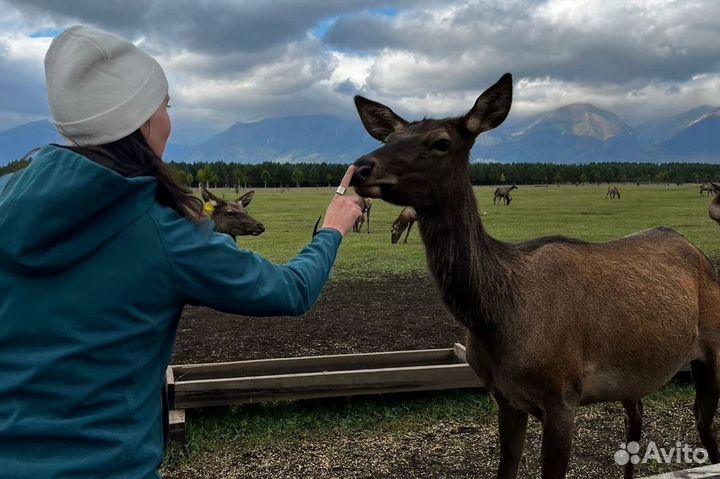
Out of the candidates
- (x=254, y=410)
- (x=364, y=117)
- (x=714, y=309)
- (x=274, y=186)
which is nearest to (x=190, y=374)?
(x=254, y=410)

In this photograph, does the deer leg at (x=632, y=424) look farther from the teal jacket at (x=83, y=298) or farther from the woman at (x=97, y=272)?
the teal jacket at (x=83, y=298)

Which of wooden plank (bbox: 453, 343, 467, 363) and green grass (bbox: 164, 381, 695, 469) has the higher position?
wooden plank (bbox: 453, 343, 467, 363)

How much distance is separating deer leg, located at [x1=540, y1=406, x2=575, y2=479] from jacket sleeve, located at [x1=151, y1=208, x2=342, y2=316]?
2.44 meters

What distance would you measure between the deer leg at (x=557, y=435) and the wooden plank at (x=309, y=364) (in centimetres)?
359

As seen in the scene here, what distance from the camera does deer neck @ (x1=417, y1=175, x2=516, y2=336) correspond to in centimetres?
378

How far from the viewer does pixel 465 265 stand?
12.5 feet

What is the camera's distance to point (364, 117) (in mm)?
4402

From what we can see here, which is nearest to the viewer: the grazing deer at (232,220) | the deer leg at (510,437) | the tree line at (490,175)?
the deer leg at (510,437)

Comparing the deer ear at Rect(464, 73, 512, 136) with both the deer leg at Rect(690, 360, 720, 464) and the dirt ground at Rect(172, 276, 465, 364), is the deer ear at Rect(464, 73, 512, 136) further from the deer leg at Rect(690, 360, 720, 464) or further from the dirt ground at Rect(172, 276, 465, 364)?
the dirt ground at Rect(172, 276, 465, 364)

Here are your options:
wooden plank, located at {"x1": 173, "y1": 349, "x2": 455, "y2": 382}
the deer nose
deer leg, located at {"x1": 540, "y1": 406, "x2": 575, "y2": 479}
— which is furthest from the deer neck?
wooden plank, located at {"x1": 173, "y1": 349, "x2": 455, "y2": 382}

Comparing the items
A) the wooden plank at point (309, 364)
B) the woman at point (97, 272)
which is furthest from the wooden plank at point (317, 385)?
the woman at point (97, 272)

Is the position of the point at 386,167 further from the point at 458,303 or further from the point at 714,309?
the point at 714,309

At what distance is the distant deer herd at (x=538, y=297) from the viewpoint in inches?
146

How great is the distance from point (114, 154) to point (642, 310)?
3912 mm
